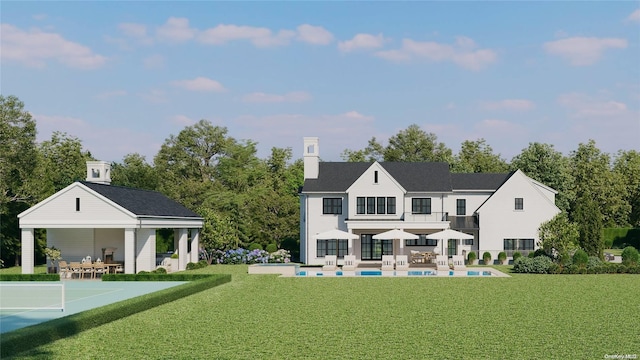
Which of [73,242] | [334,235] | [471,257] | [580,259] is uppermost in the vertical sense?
[334,235]

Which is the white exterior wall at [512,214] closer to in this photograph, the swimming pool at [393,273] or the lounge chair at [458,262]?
the lounge chair at [458,262]

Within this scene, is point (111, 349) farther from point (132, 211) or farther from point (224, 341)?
point (132, 211)

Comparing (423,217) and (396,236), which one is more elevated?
(423,217)

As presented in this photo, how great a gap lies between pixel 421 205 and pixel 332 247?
6.92m

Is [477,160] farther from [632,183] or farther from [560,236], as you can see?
[560,236]

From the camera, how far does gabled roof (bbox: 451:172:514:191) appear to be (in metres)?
53.1

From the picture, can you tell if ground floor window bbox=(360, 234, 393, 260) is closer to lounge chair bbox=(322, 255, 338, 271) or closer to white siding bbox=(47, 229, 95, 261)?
lounge chair bbox=(322, 255, 338, 271)

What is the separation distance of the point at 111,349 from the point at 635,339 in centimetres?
1258

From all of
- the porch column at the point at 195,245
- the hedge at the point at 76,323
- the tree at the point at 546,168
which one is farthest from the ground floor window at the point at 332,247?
the tree at the point at 546,168

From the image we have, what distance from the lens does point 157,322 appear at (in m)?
21.2

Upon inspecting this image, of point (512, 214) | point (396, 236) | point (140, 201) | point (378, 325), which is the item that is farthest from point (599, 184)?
point (378, 325)

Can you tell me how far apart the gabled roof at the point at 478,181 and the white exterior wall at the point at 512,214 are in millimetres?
2358

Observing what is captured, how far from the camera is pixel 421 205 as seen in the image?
165 feet

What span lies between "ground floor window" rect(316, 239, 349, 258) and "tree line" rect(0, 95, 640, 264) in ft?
20.3
